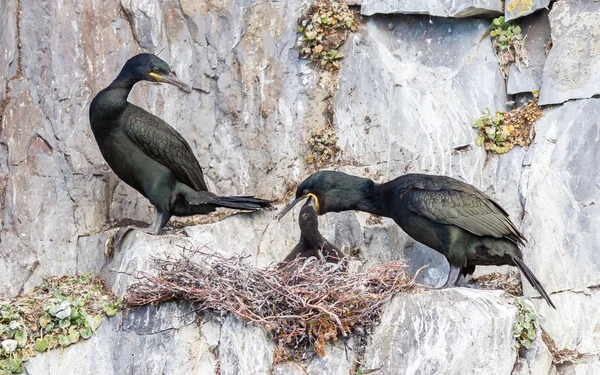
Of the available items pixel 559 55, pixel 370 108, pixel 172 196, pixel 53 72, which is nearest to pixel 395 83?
pixel 370 108

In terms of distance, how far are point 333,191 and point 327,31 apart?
7.70 feet

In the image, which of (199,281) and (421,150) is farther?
(421,150)

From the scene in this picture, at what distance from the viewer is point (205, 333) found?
9.20 meters

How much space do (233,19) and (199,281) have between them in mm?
4262

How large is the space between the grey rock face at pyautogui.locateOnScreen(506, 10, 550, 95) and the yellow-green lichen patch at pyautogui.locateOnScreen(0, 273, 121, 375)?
468 centimetres

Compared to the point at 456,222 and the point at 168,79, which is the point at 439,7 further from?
the point at 168,79

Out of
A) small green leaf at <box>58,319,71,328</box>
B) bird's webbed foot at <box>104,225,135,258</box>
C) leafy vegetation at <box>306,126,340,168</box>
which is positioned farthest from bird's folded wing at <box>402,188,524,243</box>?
small green leaf at <box>58,319,71,328</box>

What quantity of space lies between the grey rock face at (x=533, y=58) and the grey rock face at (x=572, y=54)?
189 millimetres

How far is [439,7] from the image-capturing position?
11.7m

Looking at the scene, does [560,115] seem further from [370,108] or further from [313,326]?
[313,326]

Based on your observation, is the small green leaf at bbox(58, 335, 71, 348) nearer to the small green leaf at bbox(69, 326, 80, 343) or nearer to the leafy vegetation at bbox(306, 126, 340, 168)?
the small green leaf at bbox(69, 326, 80, 343)

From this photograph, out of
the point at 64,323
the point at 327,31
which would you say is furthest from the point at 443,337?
the point at 327,31

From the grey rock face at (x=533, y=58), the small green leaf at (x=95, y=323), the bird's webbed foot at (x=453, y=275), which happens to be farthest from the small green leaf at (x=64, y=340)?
the grey rock face at (x=533, y=58)

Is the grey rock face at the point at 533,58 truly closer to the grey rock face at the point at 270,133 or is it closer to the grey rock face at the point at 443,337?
the grey rock face at the point at 270,133
